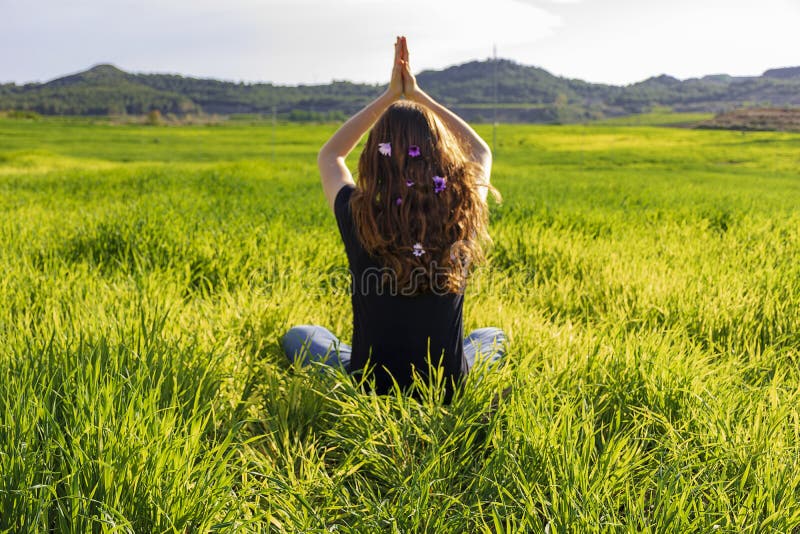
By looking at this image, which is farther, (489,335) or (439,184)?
(489,335)

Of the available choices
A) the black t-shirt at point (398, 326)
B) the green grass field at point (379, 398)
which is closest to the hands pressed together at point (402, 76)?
the black t-shirt at point (398, 326)

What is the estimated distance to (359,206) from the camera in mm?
2061

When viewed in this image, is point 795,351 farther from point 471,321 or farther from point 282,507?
point 282,507

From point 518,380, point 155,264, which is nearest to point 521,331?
point 518,380

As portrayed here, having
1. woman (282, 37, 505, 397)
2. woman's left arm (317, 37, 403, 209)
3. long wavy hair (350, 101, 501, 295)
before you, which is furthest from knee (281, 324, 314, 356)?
long wavy hair (350, 101, 501, 295)

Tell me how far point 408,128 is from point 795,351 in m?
2.61

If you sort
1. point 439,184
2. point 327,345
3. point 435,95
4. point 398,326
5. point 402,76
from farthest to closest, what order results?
point 435,95 < point 327,345 < point 402,76 < point 398,326 < point 439,184

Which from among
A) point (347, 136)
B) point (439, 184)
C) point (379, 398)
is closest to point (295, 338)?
point (379, 398)

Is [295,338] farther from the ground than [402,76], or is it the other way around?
[402,76]

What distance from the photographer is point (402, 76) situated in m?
2.47

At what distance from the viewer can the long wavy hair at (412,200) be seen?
2.00 m

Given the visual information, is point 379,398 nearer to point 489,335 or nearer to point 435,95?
point 489,335

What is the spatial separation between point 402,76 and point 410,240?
93 centimetres

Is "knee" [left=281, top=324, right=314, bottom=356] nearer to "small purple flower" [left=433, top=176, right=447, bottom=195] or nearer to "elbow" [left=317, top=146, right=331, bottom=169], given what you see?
"elbow" [left=317, top=146, right=331, bottom=169]
